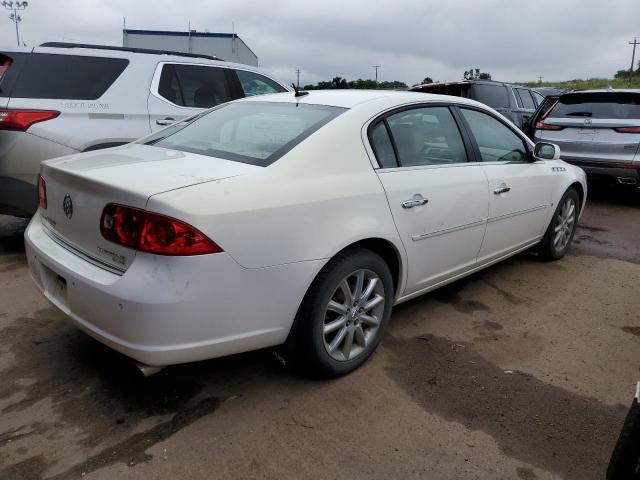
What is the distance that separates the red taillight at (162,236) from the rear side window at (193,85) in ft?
11.1

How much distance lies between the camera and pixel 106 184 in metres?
→ 2.29

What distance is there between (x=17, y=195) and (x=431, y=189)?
3.30 meters

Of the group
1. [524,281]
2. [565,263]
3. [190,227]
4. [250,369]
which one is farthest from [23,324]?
[565,263]

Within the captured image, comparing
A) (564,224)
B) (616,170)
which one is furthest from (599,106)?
(564,224)

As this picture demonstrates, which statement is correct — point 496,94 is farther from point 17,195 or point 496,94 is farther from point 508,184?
point 17,195

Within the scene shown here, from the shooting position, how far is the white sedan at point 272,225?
2.15 metres

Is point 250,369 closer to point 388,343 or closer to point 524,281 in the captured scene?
point 388,343

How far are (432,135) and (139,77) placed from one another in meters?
3.09

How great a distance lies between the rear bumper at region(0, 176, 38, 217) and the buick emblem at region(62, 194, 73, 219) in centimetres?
200

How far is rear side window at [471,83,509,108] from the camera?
949 centimetres

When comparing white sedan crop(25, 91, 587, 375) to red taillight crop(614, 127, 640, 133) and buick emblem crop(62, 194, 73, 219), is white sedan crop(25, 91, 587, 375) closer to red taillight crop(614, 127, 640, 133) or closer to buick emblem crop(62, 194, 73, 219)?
buick emblem crop(62, 194, 73, 219)

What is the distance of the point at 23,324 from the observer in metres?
3.34

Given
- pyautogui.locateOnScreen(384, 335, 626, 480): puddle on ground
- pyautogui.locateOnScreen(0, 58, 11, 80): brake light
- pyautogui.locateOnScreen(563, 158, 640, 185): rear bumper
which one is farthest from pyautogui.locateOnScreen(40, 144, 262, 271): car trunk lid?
pyautogui.locateOnScreen(563, 158, 640, 185): rear bumper

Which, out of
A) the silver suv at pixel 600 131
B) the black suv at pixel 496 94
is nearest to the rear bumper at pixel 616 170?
the silver suv at pixel 600 131
